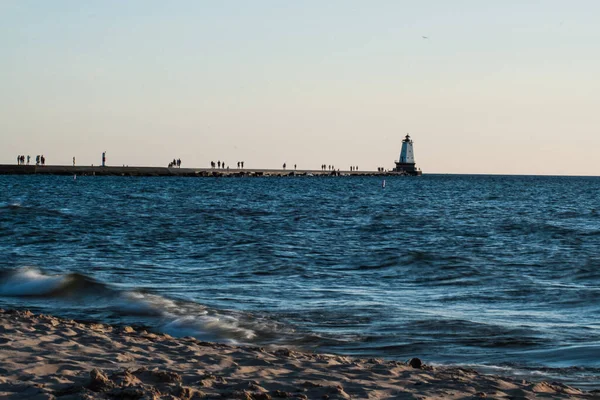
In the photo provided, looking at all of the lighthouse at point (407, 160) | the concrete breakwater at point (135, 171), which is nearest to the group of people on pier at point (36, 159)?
the concrete breakwater at point (135, 171)

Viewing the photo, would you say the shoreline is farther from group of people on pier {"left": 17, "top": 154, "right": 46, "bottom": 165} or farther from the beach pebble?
group of people on pier {"left": 17, "top": 154, "right": 46, "bottom": 165}

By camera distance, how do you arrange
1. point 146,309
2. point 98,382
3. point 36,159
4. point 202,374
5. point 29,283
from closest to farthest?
point 98,382 < point 202,374 < point 146,309 < point 29,283 < point 36,159

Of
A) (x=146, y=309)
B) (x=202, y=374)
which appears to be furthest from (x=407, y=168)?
(x=202, y=374)

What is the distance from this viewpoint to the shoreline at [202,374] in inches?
253

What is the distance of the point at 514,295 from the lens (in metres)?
14.9

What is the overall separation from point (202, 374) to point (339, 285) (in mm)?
8953

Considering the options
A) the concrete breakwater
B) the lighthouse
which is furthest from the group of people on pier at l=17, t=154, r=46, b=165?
the lighthouse

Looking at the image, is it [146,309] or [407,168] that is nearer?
[146,309]

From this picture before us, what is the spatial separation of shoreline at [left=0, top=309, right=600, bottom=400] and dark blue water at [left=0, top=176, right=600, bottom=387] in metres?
1.35

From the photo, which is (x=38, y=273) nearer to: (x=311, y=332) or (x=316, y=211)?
(x=311, y=332)

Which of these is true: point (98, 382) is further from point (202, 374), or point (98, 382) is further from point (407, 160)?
point (407, 160)

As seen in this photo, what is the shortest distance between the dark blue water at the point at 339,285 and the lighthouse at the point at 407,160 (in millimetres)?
132594

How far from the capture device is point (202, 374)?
7.19m

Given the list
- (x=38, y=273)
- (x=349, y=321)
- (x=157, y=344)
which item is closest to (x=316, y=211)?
(x=38, y=273)
